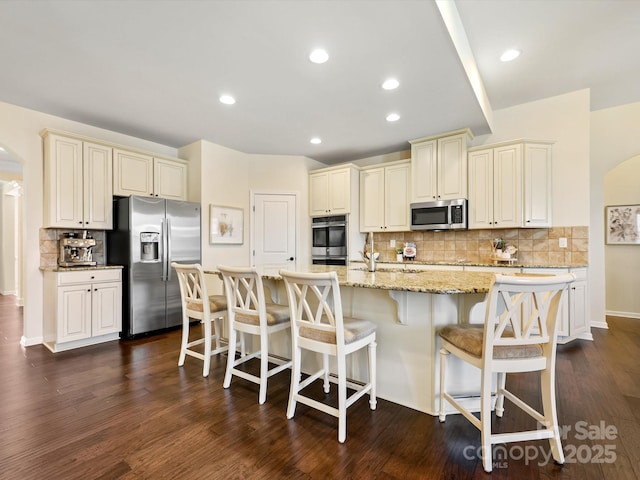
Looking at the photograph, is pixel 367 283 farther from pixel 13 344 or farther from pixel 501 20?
pixel 13 344

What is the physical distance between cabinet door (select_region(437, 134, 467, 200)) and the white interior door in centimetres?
237

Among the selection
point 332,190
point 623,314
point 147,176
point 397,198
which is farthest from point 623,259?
point 147,176

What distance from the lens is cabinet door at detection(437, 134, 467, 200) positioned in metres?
3.99

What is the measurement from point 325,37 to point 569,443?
117 inches

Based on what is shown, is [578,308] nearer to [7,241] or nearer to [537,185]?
[537,185]

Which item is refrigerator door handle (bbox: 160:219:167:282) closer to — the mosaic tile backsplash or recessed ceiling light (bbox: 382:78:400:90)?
the mosaic tile backsplash

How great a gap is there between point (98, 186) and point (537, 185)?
5.34 meters

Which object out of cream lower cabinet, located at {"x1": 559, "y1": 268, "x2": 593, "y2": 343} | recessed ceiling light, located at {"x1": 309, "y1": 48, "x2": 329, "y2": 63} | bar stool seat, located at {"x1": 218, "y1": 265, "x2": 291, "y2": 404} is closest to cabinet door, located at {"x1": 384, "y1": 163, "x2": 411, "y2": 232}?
cream lower cabinet, located at {"x1": 559, "y1": 268, "x2": 593, "y2": 343}

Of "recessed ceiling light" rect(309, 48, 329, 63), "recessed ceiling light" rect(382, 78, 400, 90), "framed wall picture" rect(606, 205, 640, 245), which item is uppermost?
"recessed ceiling light" rect(382, 78, 400, 90)

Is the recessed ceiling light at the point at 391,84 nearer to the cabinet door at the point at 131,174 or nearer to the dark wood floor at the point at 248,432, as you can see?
the dark wood floor at the point at 248,432

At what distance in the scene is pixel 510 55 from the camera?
9.16 ft

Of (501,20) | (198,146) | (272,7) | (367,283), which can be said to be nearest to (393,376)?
(367,283)

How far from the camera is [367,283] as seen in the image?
6.05ft

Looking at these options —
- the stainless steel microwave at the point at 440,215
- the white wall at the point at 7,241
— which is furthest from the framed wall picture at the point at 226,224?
the white wall at the point at 7,241
